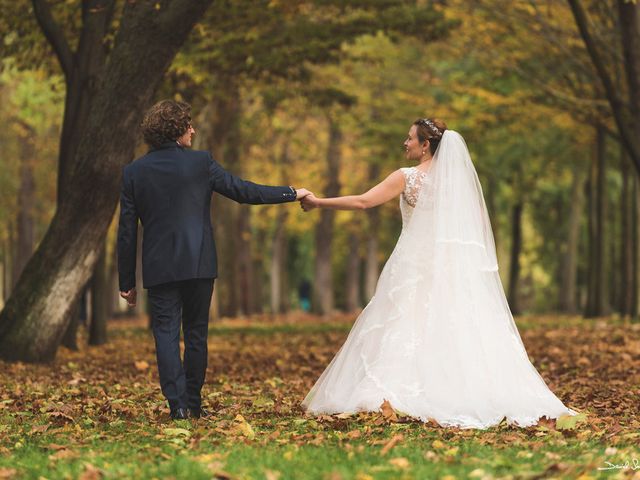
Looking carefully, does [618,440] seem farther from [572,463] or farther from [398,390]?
[398,390]

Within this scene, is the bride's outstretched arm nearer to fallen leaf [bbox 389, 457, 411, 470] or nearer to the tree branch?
fallen leaf [bbox 389, 457, 411, 470]

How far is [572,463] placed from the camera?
5781 mm

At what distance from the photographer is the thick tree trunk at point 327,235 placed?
31953 millimetres

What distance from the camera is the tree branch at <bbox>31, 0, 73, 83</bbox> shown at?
1424 centimetres

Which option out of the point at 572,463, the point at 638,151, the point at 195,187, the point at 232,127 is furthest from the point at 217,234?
the point at 572,463

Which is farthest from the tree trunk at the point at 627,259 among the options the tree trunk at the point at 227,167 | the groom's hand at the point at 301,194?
the groom's hand at the point at 301,194

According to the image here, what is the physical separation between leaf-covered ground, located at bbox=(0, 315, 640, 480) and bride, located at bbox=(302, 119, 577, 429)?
0.27m

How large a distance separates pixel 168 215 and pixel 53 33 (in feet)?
25.3

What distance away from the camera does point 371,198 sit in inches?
330

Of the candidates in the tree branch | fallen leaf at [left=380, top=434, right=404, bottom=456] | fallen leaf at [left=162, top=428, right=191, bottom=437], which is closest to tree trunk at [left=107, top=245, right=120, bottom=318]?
the tree branch

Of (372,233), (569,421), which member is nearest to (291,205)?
(372,233)

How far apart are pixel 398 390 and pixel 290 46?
39.7 ft

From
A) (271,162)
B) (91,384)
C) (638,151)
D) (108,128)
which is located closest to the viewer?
(91,384)

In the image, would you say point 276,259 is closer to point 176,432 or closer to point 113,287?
point 113,287
